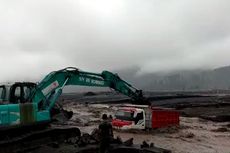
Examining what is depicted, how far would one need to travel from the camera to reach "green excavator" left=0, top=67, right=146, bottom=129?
59.3ft

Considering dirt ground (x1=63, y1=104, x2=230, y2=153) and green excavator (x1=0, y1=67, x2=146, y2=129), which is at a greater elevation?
green excavator (x1=0, y1=67, x2=146, y2=129)

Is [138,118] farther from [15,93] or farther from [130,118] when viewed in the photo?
[15,93]

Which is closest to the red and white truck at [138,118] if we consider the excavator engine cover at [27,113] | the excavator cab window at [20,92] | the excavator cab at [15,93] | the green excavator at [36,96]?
the green excavator at [36,96]

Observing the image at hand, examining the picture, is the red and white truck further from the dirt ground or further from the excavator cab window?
the excavator cab window

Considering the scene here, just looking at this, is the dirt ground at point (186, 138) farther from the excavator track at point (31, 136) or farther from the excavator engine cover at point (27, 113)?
the excavator engine cover at point (27, 113)

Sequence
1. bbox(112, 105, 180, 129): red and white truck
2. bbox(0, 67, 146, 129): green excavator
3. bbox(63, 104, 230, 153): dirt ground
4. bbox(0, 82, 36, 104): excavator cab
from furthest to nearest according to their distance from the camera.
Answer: bbox(112, 105, 180, 129): red and white truck
bbox(63, 104, 230, 153): dirt ground
bbox(0, 82, 36, 104): excavator cab
bbox(0, 67, 146, 129): green excavator

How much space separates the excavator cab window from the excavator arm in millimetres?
280

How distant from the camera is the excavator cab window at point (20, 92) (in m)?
19.1

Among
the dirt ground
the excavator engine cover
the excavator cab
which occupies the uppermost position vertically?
the excavator cab

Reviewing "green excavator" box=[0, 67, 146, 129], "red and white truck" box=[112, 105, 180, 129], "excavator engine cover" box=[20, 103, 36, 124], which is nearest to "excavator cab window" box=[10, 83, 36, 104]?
"green excavator" box=[0, 67, 146, 129]

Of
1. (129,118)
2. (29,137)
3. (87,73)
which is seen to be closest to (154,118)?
(129,118)

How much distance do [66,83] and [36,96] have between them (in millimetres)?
2282

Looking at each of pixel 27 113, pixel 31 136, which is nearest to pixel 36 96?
pixel 27 113

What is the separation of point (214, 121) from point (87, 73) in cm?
2136
